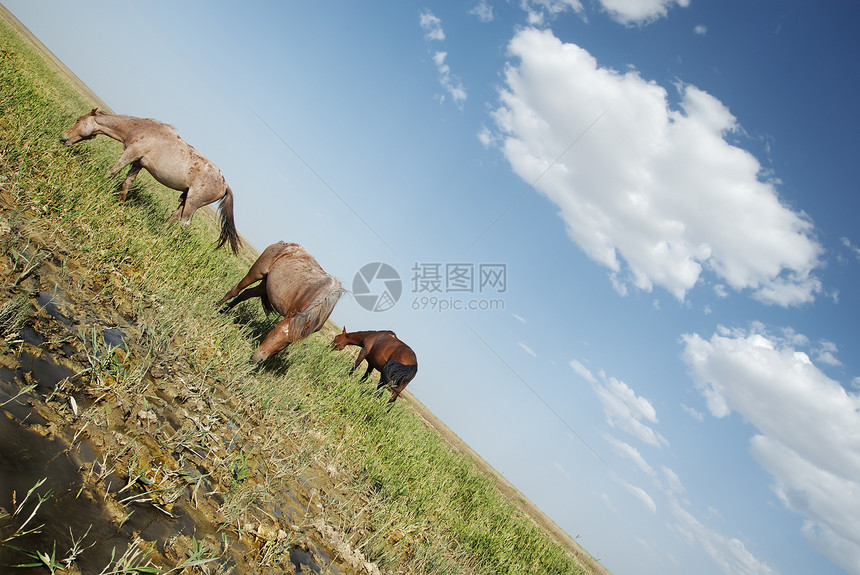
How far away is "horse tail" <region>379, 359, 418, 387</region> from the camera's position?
10.2 m

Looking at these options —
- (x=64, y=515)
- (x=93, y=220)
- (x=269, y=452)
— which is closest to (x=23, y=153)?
(x=93, y=220)

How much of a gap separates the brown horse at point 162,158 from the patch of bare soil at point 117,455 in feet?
13.2

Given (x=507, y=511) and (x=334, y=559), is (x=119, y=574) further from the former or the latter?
(x=507, y=511)

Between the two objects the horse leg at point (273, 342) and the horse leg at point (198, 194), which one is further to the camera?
the horse leg at point (198, 194)

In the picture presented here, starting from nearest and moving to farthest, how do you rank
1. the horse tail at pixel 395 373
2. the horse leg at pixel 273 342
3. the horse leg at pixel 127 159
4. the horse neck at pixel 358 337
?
the horse leg at pixel 273 342, the horse leg at pixel 127 159, the horse tail at pixel 395 373, the horse neck at pixel 358 337

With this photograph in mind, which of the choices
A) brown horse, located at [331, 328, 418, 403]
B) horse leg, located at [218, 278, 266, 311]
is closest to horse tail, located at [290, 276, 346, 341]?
horse leg, located at [218, 278, 266, 311]

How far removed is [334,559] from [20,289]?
280 centimetres

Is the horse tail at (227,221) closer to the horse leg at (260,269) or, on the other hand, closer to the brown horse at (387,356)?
the horse leg at (260,269)

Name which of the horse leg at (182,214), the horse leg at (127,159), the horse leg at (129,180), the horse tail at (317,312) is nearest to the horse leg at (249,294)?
the horse tail at (317,312)

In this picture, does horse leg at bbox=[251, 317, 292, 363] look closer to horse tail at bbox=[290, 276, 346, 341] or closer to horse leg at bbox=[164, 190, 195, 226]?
horse tail at bbox=[290, 276, 346, 341]

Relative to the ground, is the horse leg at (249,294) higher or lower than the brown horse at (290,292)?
lower

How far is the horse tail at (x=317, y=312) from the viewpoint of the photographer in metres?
5.75

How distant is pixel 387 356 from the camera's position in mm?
11031

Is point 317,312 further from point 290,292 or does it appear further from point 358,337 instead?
point 358,337
